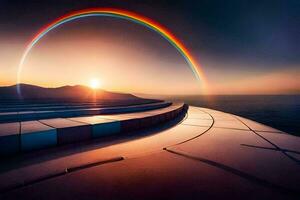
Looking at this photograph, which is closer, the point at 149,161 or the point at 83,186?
the point at 83,186

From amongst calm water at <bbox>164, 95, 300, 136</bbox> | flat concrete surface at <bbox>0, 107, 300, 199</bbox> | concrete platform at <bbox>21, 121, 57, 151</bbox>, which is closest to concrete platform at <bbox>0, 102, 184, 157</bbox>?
concrete platform at <bbox>21, 121, 57, 151</bbox>

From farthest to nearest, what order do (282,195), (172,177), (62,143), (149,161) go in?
(62,143)
(149,161)
(172,177)
(282,195)

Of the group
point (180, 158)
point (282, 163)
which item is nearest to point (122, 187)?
point (180, 158)

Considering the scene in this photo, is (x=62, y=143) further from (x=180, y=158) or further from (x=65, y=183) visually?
(x=180, y=158)

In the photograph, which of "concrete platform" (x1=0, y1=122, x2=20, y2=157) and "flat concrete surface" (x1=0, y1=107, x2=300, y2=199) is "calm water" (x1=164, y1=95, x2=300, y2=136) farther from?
"concrete platform" (x1=0, y1=122, x2=20, y2=157)

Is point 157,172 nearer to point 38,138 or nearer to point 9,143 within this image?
point 38,138

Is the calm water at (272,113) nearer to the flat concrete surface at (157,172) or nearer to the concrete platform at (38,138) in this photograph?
the flat concrete surface at (157,172)

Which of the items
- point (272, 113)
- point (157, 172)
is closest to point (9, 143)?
point (157, 172)

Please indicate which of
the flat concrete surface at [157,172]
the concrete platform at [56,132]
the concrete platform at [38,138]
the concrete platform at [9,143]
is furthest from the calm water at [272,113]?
the concrete platform at [9,143]
